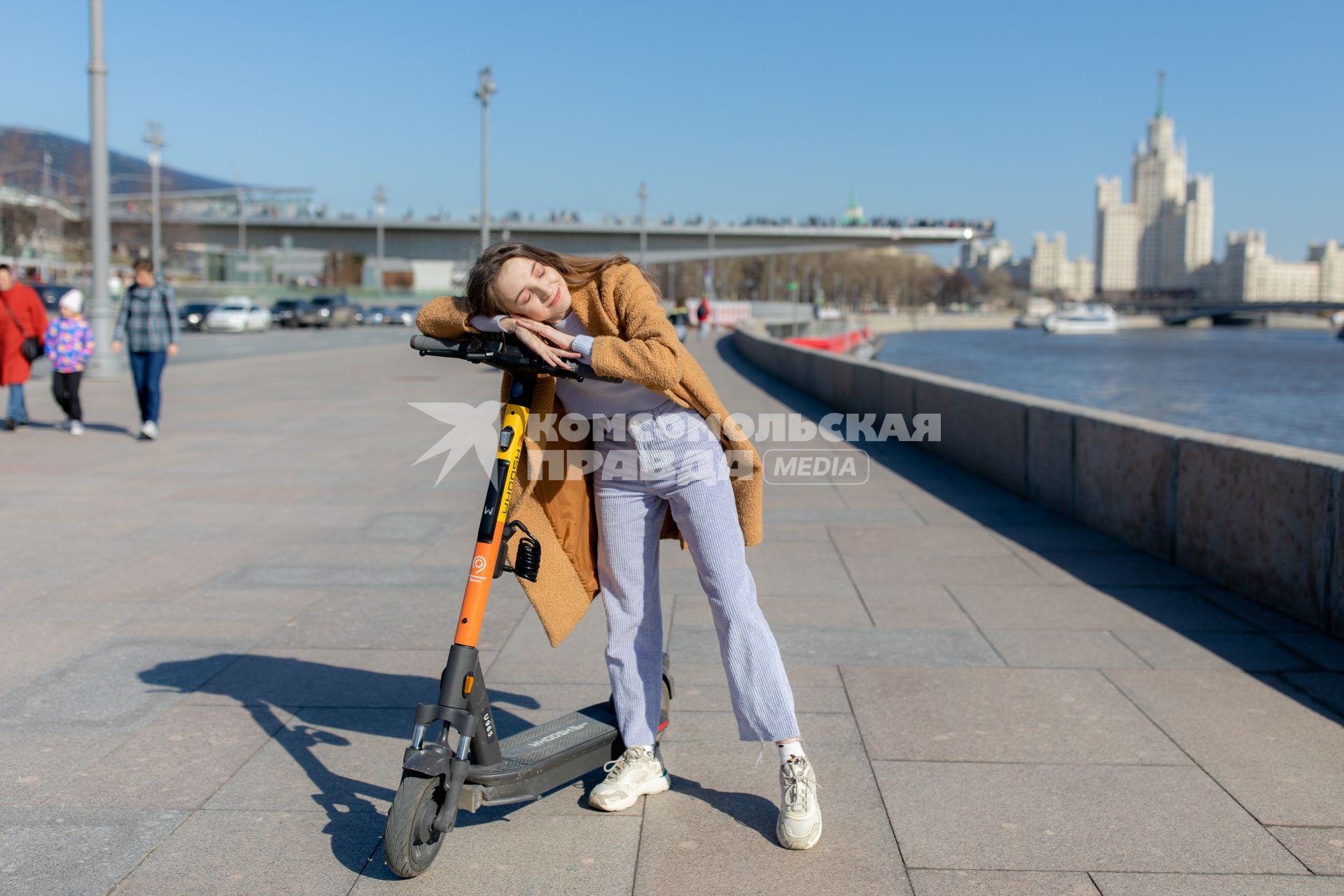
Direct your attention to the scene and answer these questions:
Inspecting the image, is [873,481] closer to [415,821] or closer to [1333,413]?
[415,821]

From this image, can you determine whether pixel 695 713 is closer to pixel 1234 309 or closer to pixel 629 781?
pixel 629 781

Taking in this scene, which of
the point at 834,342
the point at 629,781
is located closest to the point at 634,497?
the point at 629,781

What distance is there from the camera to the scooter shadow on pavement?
3.27 m

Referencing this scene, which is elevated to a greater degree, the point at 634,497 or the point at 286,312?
the point at 286,312

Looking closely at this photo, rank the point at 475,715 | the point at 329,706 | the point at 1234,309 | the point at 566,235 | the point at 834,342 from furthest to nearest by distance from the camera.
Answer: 1. the point at 1234,309
2. the point at 566,235
3. the point at 834,342
4. the point at 329,706
5. the point at 475,715

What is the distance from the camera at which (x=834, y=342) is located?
41.9 m

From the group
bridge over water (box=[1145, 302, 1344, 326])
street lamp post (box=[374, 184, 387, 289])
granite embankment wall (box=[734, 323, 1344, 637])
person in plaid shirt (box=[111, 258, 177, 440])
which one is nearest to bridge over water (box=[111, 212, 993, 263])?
street lamp post (box=[374, 184, 387, 289])

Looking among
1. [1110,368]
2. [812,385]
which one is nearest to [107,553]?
[812,385]

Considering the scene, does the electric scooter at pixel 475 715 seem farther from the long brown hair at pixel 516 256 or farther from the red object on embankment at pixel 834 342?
the red object on embankment at pixel 834 342

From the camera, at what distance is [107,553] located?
246 inches

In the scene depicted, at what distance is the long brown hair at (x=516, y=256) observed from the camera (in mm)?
2857

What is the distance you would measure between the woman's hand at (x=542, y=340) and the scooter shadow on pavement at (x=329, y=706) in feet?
4.37

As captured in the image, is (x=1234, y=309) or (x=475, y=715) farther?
(x=1234, y=309)

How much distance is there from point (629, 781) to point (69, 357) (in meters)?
9.98
